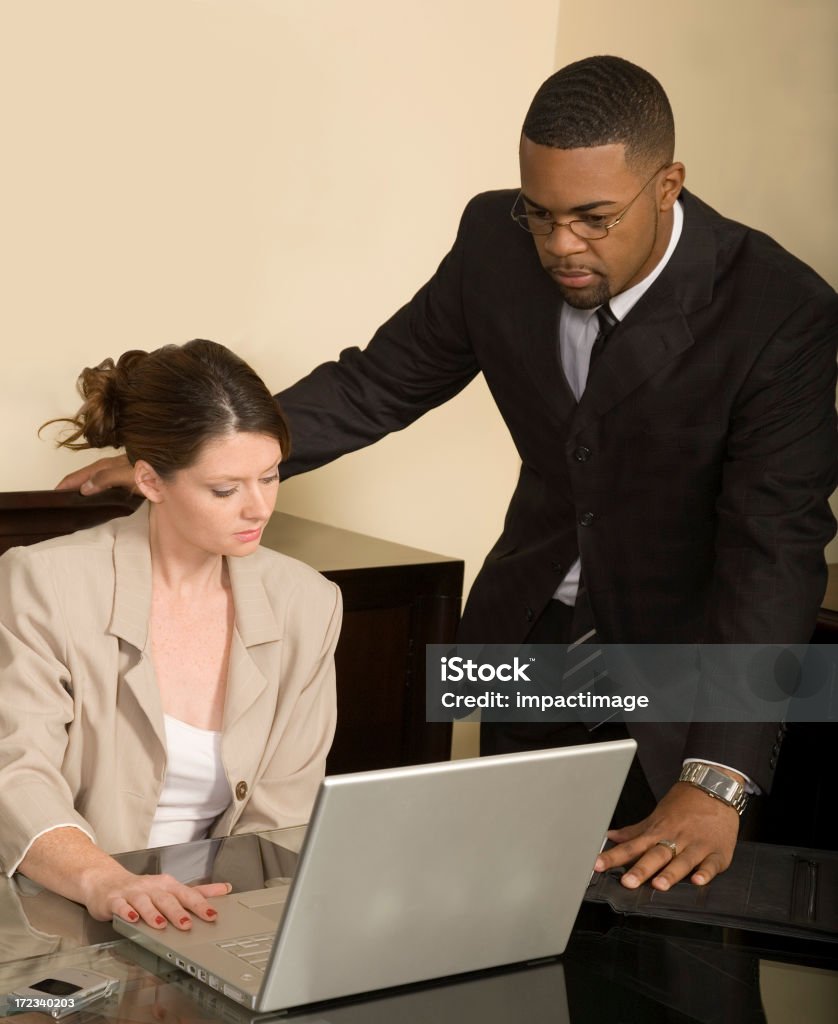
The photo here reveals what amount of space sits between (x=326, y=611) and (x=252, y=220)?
4.49 feet

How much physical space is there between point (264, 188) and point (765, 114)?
1207 mm

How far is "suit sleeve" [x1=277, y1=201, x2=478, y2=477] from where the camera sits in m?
2.47

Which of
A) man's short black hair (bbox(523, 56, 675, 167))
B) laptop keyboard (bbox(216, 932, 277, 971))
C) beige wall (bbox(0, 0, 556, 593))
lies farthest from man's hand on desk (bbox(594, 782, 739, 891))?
beige wall (bbox(0, 0, 556, 593))

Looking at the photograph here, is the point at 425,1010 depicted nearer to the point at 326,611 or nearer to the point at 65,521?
the point at 326,611

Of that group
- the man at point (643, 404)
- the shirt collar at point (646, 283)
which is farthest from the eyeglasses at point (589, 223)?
the shirt collar at point (646, 283)

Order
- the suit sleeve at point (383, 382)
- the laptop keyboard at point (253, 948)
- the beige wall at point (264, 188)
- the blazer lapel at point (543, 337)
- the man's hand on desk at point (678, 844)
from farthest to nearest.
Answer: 1. the beige wall at point (264, 188)
2. the suit sleeve at point (383, 382)
3. the blazer lapel at point (543, 337)
4. the man's hand on desk at point (678, 844)
5. the laptop keyboard at point (253, 948)

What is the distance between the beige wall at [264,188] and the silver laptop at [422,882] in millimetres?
1876

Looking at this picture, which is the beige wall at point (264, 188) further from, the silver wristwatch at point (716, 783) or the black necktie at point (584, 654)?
the silver wristwatch at point (716, 783)

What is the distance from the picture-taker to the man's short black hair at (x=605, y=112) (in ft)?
6.27

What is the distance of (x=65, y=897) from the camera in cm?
149

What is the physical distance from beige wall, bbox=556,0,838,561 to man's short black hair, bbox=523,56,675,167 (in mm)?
1415

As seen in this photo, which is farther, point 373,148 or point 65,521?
point 373,148

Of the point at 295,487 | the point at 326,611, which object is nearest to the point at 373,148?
the point at 295,487

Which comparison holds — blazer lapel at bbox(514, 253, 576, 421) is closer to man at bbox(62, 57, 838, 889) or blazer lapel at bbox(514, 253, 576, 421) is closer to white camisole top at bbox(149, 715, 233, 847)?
man at bbox(62, 57, 838, 889)
